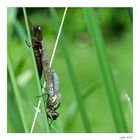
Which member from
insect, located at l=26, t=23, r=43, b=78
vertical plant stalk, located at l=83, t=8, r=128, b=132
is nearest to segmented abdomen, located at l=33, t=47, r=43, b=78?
insect, located at l=26, t=23, r=43, b=78

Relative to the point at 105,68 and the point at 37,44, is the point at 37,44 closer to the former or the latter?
the point at 37,44

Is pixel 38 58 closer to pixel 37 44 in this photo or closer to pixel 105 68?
pixel 37 44

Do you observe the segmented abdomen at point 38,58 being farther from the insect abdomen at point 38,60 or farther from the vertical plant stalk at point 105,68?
the vertical plant stalk at point 105,68

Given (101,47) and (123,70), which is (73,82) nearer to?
(101,47)

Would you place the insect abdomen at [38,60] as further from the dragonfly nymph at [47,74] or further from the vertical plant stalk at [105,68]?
the vertical plant stalk at [105,68]

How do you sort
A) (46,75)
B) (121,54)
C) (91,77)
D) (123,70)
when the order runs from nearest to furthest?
(46,75) < (91,77) < (123,70) < (121,54)

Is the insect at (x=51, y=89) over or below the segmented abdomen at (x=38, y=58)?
below

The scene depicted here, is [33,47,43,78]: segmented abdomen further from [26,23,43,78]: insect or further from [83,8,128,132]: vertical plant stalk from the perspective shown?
[83,8,128,132]: vertical plant stalk

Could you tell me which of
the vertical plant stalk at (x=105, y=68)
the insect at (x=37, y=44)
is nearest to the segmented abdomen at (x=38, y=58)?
the insect at (x=37, y=44)

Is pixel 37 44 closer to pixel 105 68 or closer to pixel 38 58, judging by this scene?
pixel 38 58

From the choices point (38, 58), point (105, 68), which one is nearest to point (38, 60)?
point (38, 58)
